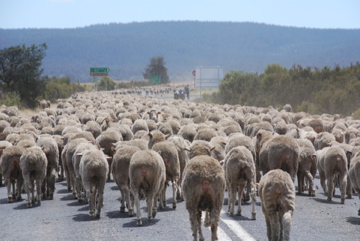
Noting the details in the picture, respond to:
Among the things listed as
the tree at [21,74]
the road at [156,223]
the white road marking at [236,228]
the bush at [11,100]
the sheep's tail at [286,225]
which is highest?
the tree at [21,74]

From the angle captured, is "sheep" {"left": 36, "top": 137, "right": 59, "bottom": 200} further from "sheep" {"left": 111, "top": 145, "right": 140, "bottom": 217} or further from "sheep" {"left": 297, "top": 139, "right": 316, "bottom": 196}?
"sheep" {"left": 297, "top": 139, "right": 316, "bottom": 196}

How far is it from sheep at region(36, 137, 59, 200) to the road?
1.00 m

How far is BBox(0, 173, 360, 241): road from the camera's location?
34.8 ft

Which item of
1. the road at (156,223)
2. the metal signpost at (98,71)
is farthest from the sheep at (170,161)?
the metal signpost at (98,71)

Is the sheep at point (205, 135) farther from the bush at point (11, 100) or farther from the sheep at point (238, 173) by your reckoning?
the bush at point (11, 100)

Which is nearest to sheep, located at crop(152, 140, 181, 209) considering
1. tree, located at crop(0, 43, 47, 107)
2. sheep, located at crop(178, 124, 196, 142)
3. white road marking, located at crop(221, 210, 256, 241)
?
white road marking, located at crop(221, 210, 256, 241)

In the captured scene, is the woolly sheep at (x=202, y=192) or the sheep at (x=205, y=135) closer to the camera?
the woolly sheep at (x=202, y=192)

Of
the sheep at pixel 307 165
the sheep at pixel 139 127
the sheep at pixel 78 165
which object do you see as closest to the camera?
the sheep at pixel 78 165

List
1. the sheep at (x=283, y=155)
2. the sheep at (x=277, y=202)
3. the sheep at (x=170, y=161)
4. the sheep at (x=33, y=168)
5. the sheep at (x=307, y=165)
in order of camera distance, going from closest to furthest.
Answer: the sheep at (x=277, y=202) < the sheep at (x=170, y=161) < the sheep at (x=283, y=155) < the sheep at (x=33, y=168) < the sheep at (x=307, y=165)

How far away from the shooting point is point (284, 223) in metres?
8.66

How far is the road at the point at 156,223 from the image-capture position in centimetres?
1059

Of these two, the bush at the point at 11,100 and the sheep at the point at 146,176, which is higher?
the sheep at the point at 146,176

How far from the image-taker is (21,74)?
5641cm

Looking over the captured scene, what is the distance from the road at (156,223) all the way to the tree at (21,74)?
43089 mm
